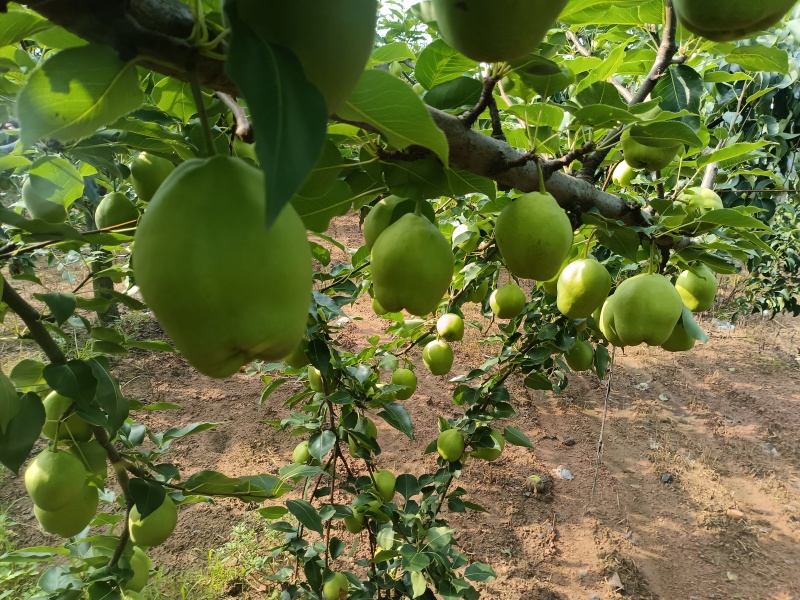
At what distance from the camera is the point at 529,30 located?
1.29 feet

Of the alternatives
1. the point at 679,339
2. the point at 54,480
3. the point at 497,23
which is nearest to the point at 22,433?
the point at 54,480

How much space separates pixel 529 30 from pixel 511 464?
346 cm

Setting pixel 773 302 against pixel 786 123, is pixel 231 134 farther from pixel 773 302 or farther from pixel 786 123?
pixel 773 302

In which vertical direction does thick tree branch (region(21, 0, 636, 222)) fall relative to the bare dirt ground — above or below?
above

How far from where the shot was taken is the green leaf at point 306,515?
4.65 ft

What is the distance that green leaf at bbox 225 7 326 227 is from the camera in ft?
0.92

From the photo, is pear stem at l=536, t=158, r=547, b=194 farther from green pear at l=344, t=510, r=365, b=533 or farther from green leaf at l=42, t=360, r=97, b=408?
green pear at l=344, t=510, r=365, b=533

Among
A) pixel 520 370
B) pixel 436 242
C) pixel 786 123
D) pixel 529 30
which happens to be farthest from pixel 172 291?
pixel 786 123

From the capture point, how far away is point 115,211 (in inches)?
49.4

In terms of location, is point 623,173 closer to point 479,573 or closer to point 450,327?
point 450,327

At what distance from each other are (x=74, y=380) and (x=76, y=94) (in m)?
0.73

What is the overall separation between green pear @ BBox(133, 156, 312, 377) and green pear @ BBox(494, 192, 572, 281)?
0.55 m

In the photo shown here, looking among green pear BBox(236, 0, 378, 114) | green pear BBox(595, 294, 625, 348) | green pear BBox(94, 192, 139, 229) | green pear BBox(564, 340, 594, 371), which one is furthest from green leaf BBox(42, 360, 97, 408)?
green pear BBox(564, 340, 594, 371)

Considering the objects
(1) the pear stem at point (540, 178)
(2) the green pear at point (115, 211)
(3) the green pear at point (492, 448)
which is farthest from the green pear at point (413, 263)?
(3) the green pear at point (492, 448)
